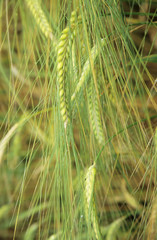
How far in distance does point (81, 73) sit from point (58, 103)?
5 cm

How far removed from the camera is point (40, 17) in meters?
0.34

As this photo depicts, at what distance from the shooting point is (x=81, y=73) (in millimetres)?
320

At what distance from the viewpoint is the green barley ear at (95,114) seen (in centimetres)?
35

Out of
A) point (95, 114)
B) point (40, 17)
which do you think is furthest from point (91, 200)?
point (40, 17)

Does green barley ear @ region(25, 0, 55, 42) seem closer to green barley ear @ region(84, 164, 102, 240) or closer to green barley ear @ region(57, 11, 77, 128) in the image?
green barley ear @ region(57, 11, 77, 128)

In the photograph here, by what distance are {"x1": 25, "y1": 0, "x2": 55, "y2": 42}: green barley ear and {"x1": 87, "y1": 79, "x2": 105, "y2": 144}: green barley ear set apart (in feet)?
0.27

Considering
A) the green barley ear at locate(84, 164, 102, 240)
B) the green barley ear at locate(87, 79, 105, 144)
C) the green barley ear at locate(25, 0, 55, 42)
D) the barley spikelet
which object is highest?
the green barley ear at locate(25, 0, 55, 42)

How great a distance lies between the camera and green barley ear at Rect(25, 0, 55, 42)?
34 centimetres

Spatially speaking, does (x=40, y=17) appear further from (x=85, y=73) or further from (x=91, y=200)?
(x=91, y=200)

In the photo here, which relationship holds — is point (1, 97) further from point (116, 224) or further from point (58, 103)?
point (58, 103)

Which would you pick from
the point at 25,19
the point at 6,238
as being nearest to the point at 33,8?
the point at 25,19

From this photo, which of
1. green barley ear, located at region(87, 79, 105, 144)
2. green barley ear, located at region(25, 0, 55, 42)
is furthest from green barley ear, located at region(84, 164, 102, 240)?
green barley ear, located at region(25, 0, 55, 42)

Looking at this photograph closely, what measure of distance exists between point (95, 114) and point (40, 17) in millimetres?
136

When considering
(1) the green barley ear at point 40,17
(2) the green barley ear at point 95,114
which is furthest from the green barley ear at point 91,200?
(1) the green barley ear at point 40,17
